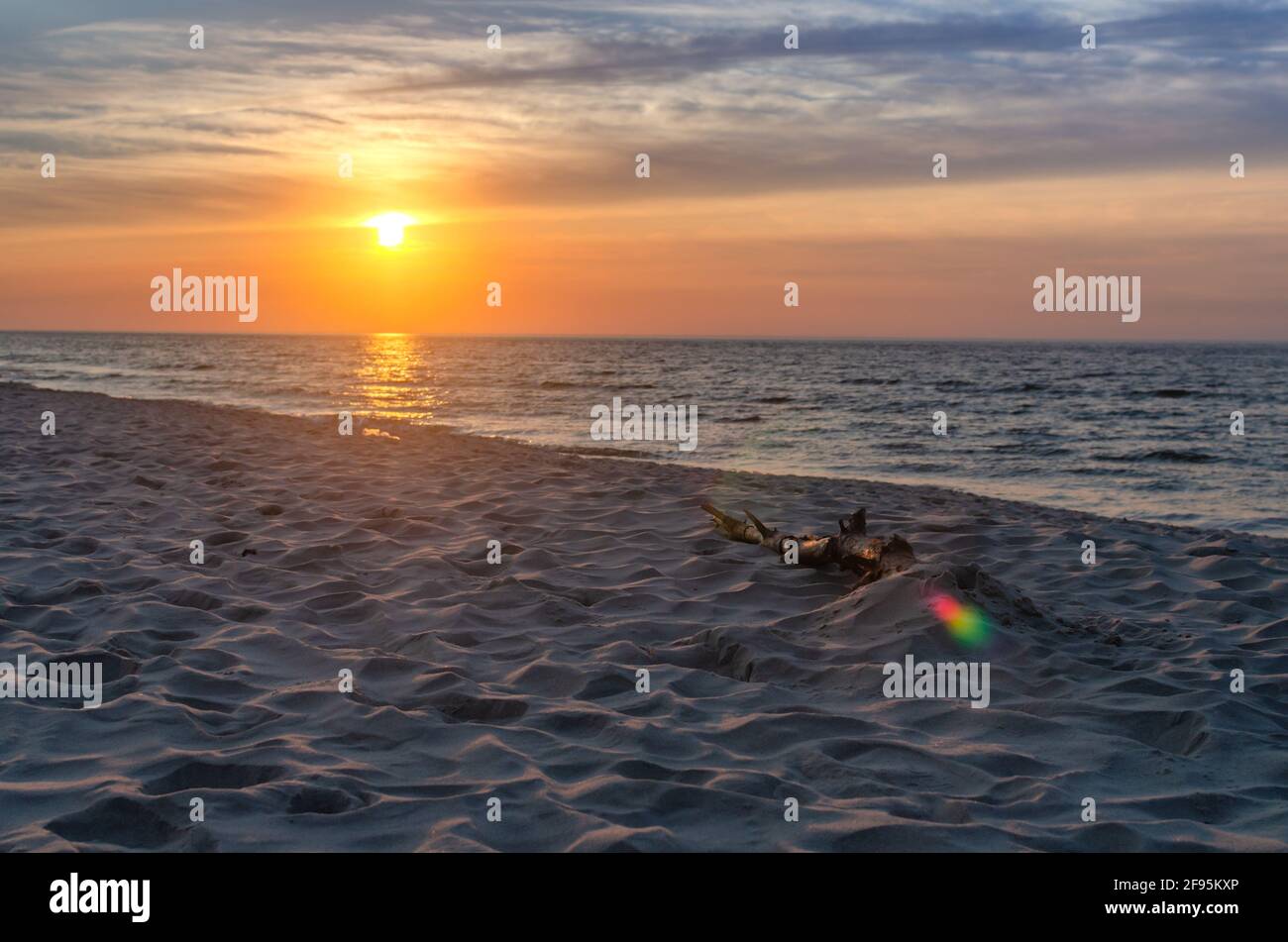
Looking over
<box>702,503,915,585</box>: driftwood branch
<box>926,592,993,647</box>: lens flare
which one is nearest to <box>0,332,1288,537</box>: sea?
<box>702,503,915,585</box>: driftwood branch

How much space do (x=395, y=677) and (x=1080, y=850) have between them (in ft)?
11.3

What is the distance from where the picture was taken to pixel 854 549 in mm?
7418

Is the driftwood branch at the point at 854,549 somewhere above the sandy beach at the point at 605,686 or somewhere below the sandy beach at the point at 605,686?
above

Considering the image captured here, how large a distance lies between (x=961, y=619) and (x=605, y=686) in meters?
2.35

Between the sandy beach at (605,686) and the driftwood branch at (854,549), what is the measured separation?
0.20 metres

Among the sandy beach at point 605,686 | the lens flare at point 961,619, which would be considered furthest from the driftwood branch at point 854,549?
the lens flare at point 961,619

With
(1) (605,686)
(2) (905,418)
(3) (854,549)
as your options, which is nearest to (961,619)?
(3) (854,549)

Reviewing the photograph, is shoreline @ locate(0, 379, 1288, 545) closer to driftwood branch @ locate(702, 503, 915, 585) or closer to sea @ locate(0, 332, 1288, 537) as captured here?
sea @ locate(0, 332, 1288, 537)

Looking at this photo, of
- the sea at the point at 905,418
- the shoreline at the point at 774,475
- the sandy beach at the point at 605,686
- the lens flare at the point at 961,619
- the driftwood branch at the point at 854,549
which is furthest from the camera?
the sea at the point at 905,418

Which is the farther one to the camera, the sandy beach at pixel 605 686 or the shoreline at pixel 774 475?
the shoreline at pixel 774 475

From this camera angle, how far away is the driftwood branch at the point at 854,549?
279 inches

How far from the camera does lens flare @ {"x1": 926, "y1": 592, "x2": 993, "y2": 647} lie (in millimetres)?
5938

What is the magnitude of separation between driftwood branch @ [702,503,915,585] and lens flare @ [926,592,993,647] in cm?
68

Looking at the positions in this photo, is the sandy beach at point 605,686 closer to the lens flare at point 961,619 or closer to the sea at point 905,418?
the lens flare at point 961,619
